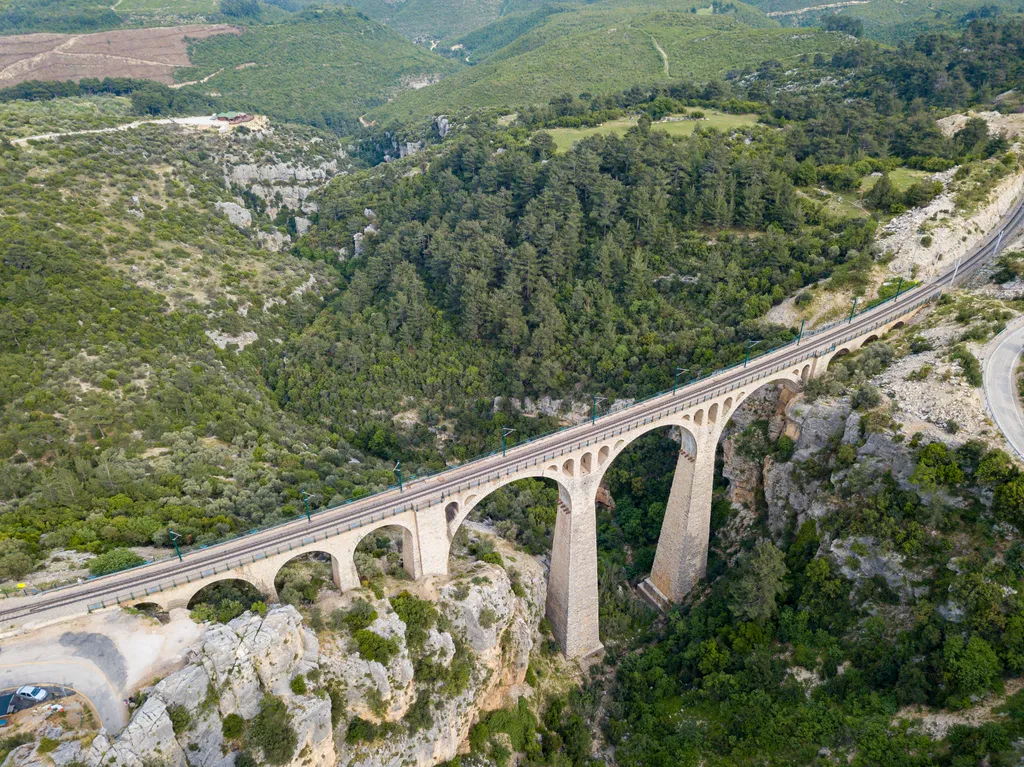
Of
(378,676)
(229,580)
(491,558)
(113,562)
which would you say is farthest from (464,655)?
(113,562)

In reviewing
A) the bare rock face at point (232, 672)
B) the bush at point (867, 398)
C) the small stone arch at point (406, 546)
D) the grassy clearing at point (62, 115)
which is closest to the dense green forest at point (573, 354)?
the bush at point (867, 398)

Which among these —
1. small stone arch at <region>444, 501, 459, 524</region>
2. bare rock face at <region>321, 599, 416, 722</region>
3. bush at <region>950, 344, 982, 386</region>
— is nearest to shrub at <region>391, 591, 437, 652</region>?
bare rock face at <region>321, 599, 416, 722</region>

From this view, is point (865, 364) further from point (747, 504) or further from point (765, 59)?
point (765, 59)

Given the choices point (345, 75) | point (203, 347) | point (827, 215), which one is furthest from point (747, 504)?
point (345, 75)

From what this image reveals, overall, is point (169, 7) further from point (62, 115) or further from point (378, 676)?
point (378, 676)

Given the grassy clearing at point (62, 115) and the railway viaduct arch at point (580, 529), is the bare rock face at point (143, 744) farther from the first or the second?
the grassy clearing at point (62, 115)

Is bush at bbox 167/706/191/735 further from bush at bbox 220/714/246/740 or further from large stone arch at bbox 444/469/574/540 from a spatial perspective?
large stone arch at bbox 444/469/574/540
